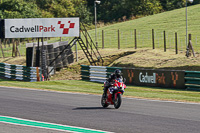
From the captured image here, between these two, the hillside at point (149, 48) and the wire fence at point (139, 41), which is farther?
the wire fence at point (139, 41)

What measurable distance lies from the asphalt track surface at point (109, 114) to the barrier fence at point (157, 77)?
22.3ft

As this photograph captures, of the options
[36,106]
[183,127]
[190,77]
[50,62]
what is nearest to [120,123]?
[183,127]

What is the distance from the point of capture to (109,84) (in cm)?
1456

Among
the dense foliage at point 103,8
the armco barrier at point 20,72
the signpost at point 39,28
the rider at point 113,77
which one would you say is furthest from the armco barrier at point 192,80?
the dense foliage at point 103,8

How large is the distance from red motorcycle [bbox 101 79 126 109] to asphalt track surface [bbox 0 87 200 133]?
0.27 meters

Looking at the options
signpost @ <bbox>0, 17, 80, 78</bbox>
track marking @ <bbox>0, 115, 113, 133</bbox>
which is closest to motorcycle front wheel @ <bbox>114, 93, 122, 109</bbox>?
track marking @ <bbox>0, 115, 113, 133</bbox>

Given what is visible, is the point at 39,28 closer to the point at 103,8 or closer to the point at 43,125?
the point at 43,125

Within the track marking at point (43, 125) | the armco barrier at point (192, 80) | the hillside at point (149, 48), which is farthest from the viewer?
the hillside at point (149, 48)

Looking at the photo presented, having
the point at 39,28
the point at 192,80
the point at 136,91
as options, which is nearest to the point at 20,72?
the point at 39,28

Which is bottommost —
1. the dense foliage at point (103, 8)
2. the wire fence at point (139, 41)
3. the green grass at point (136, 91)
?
the green grass at point (136, 91)

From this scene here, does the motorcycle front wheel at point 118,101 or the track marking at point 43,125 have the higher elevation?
the motorcycle front wheel at point 118,101

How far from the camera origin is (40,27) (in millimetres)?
31500

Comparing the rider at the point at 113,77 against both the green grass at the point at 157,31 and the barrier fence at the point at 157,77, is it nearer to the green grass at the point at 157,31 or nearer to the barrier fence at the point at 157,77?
the barrier fence at the point at 157,77

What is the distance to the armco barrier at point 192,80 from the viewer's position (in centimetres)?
2320
